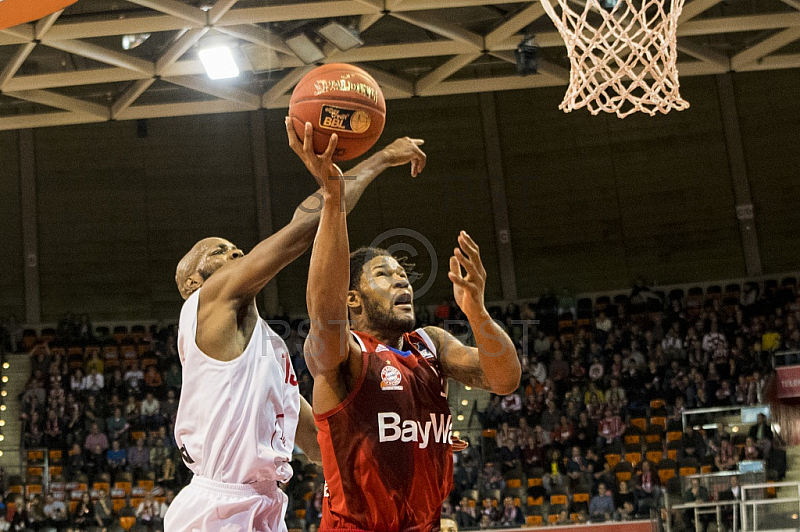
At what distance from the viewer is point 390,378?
11.3ft

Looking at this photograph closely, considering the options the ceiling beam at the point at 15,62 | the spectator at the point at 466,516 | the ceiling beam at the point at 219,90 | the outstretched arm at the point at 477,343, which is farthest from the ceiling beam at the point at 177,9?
the outstretched arm at the point at 477,343

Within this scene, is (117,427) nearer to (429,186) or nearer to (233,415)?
(429,186)

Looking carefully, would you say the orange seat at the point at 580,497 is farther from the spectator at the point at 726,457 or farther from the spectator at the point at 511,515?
the spectator at the point at 726,457

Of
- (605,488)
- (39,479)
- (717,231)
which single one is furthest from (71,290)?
(717,231)

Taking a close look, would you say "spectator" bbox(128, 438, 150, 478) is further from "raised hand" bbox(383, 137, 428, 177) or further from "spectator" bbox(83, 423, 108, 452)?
"raised hand" bbox(383, 137, 428, 177)

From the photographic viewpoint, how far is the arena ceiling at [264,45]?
1280 cm

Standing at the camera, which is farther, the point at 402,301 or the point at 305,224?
the point at 402,301

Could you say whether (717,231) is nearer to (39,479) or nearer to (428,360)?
(39,479)

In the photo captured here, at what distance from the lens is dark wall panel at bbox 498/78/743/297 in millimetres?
19688

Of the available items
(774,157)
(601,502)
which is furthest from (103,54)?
(774,157)

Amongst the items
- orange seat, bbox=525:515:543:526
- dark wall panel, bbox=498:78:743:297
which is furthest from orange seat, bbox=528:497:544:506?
dark wall panel, bbox=498:78:743:297

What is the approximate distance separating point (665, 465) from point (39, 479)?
31.7 ft

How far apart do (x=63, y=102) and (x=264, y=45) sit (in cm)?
389

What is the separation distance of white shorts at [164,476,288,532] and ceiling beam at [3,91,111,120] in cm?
1268
